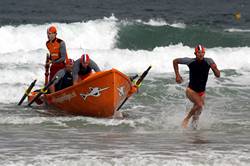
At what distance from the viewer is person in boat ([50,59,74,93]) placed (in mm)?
15305

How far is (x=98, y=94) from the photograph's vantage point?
580 inches

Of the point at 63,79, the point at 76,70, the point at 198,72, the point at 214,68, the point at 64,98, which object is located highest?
the point at 214,68

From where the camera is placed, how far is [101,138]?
42.0ft

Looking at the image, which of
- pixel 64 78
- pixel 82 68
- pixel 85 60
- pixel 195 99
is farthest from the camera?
pixel 64 78

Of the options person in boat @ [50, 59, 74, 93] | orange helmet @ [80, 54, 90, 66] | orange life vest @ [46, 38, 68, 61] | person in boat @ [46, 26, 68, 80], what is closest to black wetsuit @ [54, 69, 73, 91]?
person in boat @ [50, 59, 74, 93]

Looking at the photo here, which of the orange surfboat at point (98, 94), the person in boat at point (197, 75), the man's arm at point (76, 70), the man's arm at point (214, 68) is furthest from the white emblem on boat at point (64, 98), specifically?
the man's arm at point (214, 68)

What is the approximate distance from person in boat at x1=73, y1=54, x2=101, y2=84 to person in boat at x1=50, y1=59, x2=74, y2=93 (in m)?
0.28

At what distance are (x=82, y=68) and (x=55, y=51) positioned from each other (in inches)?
40.4

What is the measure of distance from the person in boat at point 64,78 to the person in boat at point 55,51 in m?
0.25

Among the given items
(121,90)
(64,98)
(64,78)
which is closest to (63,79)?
(64,78)

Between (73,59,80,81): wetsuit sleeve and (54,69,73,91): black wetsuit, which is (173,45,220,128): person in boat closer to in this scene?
(73,59,80,81): wetsuit sleeve

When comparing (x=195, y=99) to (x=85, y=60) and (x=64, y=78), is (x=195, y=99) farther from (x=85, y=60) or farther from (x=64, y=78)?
(x=64, y=78)

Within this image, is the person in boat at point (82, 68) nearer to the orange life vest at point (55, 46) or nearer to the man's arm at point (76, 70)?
the man's arm at point (76, 70)

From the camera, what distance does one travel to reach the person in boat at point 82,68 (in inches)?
581
